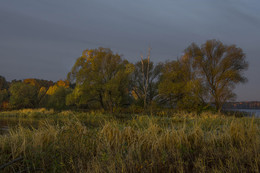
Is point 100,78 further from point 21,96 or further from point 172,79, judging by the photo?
point 21,96

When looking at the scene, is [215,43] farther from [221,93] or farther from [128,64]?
[128,64]

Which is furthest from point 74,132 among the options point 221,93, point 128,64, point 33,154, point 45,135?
point 221,93

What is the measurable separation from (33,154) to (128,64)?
23.1 m

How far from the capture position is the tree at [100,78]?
25000mm

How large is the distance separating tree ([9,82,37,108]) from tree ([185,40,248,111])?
99.6 feet

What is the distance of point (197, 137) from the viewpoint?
5.80 meters

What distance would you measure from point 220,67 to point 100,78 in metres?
17.0

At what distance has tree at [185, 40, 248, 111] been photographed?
89.2 feet

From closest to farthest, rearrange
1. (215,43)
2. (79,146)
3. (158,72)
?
(79,146)
(215,43)
(158,72)

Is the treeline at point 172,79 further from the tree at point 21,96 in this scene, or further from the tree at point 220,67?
the tree at point 21,96

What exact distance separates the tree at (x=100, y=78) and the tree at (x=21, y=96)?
49.2ft

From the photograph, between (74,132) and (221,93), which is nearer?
(74,132)

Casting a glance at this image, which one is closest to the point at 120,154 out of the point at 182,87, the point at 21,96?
the point at 182,87

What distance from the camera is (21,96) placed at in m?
36.2
